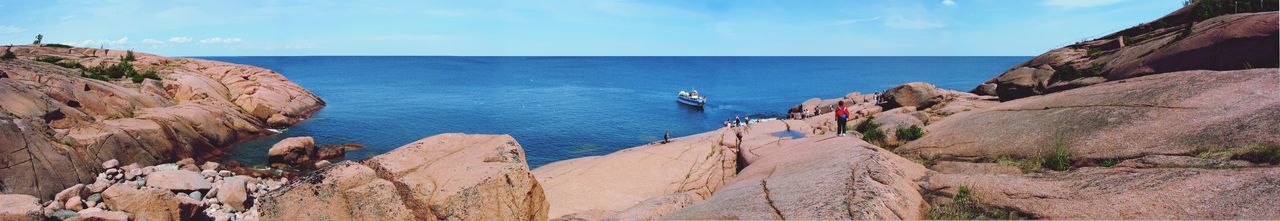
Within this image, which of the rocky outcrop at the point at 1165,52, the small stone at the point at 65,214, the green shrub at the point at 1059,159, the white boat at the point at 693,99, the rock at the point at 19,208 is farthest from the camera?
the white boat at the point at 693,99

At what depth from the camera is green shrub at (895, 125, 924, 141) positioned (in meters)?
20.4

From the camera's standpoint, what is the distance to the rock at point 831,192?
33.3 ft

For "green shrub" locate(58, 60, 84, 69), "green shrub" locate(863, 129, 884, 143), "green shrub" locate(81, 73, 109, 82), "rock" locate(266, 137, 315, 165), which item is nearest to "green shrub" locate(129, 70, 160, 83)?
"green shrub" locate(81, 73, 109, 82)

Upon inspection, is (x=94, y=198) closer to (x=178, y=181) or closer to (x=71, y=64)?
(x=178, y=181)

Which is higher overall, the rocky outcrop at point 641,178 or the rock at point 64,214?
the rock at point 64,214

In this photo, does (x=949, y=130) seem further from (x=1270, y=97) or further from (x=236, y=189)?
(x=236, y=189)

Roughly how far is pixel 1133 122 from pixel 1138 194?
5.71 metres

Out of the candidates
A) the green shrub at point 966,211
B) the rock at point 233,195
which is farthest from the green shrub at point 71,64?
the green shrub at point 966,211

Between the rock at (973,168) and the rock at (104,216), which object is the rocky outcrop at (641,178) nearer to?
the rock at (973,168)

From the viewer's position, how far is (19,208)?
14.2m

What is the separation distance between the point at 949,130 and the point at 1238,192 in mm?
9795

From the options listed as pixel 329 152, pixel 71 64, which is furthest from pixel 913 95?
pixel 71 64

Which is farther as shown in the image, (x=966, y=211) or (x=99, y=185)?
(x=99, y=185)

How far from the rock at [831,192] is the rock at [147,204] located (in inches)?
652
